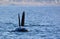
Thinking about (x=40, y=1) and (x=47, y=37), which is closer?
(x=47, y=37)

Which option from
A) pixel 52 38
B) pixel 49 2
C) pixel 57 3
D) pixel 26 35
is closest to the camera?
pixel 52 38

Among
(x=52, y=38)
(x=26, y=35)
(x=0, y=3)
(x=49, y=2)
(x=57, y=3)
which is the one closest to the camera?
(x=52, y=38)

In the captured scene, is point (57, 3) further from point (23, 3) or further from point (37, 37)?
point (37, 37)

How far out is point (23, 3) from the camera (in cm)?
15875

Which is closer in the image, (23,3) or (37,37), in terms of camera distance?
(37,37)

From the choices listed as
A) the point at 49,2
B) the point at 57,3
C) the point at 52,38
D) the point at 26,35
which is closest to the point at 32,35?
the point at 26,35

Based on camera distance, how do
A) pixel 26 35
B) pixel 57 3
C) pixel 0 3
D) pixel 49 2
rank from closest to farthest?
pixel 26 35 → pixel 0 3 → pixel 57 3 → pixel 49 2

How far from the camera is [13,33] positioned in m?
33.8

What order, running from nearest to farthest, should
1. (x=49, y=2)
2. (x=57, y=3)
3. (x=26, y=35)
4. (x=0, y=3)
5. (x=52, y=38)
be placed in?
(x=52, y=38)
(x=26, y=35)
(x=0, y=3)
(x=57, y=3)
(x=49, y=2)

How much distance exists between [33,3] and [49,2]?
1438 centimetres

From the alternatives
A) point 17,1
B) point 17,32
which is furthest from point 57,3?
point 17,32

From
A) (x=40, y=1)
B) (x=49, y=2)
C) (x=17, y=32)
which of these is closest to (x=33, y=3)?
(x=40, y=1)

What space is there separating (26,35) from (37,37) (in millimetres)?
1757

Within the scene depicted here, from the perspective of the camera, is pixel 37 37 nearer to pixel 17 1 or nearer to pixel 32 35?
pixel 32 35
